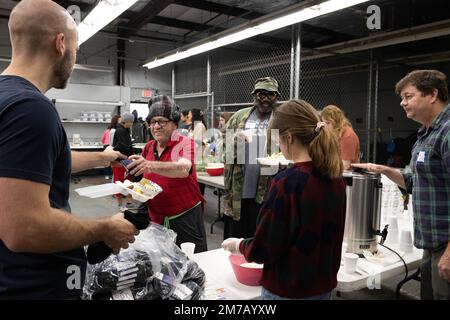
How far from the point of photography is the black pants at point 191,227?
87.8 inches

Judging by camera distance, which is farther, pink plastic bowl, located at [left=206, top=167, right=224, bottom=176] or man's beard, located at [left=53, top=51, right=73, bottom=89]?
pink plastic bowl, located at [left=206, top=167, right=224, bottom=176]

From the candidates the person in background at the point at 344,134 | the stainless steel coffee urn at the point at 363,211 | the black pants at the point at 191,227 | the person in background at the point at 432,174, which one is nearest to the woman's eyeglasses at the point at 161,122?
the black pants at the point at 191,227

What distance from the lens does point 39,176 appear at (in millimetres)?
868

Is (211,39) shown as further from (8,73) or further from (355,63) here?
(8,73)

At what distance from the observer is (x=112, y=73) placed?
10656 millimetres

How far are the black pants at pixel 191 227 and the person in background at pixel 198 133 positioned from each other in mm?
2615

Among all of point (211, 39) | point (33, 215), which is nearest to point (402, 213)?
point (33, 215)

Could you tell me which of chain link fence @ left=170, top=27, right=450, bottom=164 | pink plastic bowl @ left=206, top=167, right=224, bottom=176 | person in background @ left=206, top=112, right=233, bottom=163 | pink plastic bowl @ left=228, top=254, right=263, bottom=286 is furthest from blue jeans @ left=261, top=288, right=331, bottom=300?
chain link fence @ left=170, top=27, right=450, bottom=164

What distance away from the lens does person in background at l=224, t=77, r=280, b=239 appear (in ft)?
9.59

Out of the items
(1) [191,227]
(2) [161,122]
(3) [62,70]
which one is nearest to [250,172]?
(1) [191,227]

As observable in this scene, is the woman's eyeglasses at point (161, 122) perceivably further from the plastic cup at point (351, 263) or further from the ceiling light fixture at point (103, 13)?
the ceiling light fixture at point (103, 13)

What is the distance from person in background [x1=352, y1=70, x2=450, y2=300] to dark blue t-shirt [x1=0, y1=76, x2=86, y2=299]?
61.6 inches

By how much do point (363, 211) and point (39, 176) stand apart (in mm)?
1615

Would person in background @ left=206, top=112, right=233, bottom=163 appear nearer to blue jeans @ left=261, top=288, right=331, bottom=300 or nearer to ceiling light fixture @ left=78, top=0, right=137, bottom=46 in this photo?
ceiling light fixture @ left=78, top=0, right=137, bottom=46
